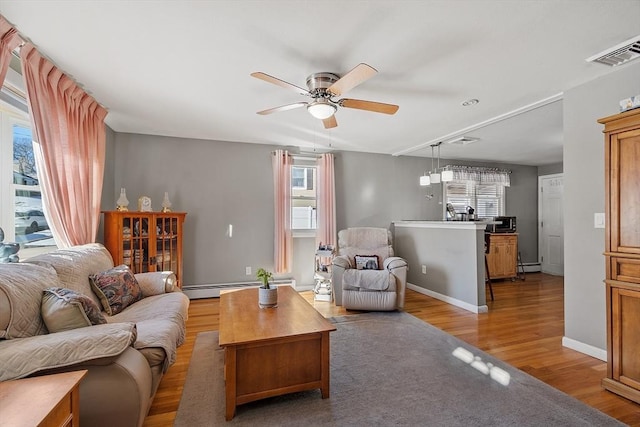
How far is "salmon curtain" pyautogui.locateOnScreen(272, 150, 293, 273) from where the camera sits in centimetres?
461

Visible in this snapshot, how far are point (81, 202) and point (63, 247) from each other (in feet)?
1.49

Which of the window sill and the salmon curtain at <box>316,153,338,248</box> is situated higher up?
the salmon curtain at <box>316,153,338,248</box>

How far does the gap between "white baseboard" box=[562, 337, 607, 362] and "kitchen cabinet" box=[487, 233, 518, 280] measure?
2.86 meters

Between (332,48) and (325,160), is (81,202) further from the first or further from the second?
(325,160)

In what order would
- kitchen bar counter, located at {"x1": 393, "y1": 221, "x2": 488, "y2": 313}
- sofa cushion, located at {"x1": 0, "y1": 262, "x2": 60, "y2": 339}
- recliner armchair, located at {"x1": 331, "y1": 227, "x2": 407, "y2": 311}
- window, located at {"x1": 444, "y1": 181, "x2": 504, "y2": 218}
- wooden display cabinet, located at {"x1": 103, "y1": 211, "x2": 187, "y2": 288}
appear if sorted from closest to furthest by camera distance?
sofa cushion, located at {"x1": 0, "y1": 262, "x2": 60, "y2": 339}
wooden display cabinet, located at {"x1": 103, "y1": 211, "x2": 187, "y2": 288}
recliner armchair, located at {"x1": 331, "y1": 227, "x2": 407, "y2": 311}
kitchen bar counter, located at {"x1": 393, "y1": 221, "x2": 488, "y2": 313}
window, located at {"x1": 444, "y1": 181, "x2": 504, "y2": 218}

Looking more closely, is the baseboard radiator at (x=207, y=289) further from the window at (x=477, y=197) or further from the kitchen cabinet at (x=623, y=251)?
the window at (x=477, y=197)

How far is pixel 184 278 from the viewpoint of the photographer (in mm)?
4340

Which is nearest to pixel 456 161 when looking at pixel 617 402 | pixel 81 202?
pixel 617 402

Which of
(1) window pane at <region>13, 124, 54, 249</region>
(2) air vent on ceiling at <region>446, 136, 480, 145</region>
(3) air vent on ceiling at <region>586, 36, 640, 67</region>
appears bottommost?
(1) window pane at <region>13, 124, 54, 249</region>

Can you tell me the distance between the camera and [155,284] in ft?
9.29

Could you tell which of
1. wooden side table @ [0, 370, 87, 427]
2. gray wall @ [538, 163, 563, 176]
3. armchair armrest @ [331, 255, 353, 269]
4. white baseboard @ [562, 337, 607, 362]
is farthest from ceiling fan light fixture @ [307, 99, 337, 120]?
gray wall @ [538, 163, 563, 176]

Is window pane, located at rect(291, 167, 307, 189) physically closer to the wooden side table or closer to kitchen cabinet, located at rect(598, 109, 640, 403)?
kitchen cabinet, located at rect(598, 109, 640, 403)

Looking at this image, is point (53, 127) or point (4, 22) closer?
point (4, 22)

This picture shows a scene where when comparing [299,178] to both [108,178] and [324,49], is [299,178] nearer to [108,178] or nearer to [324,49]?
[108,178]
